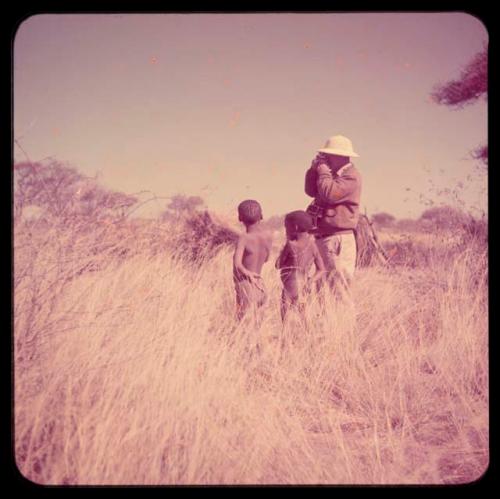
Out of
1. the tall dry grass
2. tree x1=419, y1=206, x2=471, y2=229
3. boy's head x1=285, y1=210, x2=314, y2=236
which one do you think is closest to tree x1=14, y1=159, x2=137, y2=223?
the tall dry grass

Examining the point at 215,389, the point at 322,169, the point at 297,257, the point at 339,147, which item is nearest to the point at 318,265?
the point at 297,257

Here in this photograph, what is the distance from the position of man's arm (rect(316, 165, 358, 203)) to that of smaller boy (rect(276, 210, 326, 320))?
21 cm

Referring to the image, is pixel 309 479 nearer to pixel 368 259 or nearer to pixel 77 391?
pixel 77 391

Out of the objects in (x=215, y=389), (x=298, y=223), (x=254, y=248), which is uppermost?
(x=298, y=223)

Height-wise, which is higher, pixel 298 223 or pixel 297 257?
pixel 298 223

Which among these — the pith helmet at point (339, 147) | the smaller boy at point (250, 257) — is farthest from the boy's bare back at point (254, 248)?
the pith helmet at point (339, 147)

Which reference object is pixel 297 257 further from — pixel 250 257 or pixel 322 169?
pixel 322 169

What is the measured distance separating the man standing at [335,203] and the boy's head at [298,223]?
9.7 inches

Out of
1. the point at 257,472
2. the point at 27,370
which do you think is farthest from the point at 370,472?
the point at 27,370

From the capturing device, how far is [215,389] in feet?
7.17

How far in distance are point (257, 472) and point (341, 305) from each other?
61.9 inches

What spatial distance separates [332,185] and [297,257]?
1.90 ft

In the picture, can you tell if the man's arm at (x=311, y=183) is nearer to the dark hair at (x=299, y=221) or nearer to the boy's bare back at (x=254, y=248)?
the dark hair at (x=299, y=221)
